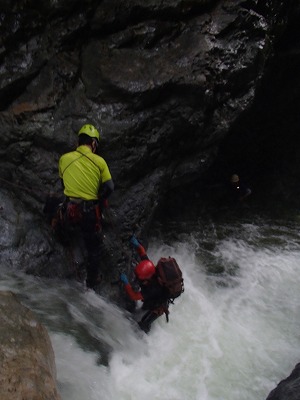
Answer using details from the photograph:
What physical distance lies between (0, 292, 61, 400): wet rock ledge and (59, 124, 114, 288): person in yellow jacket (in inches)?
79.8

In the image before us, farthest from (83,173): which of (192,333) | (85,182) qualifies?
(192,333)

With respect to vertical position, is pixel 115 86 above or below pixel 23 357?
above

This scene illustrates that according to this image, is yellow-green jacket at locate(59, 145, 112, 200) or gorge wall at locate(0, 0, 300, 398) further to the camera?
gorge wall at locate(0, 0, 300, 398)

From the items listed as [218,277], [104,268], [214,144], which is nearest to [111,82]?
[214,144]

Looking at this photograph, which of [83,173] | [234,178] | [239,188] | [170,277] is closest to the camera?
[83,173]

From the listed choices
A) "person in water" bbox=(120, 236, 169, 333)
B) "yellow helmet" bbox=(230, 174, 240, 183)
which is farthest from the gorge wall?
"yellow helmet" bbox=(230, 174, 240, 183)

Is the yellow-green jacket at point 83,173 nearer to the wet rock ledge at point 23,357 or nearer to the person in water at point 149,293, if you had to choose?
the person in water at point 149,293

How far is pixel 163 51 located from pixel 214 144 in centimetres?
220

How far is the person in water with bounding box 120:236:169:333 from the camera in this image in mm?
6297

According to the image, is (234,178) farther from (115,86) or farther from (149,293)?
(149,293)

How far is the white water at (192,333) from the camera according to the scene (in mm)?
5016

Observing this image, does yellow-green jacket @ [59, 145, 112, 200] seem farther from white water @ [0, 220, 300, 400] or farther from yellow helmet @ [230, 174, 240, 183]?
yellow helmet @ [230, 174, 240, 183]

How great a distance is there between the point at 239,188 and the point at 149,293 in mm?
5135

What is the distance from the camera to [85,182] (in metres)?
5.79
